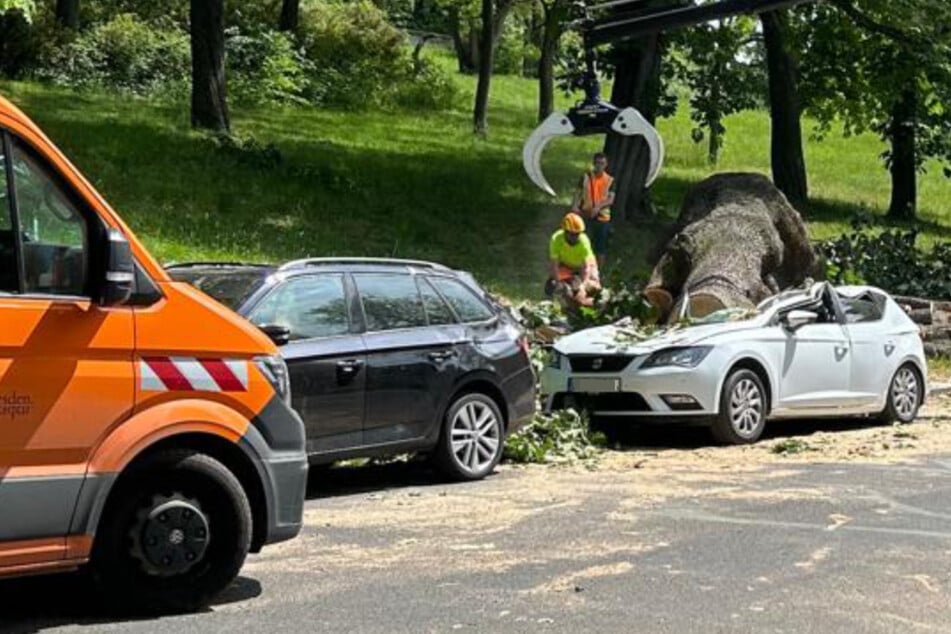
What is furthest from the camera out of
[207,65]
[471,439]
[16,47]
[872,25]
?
[16,47]

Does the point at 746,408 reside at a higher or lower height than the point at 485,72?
lower

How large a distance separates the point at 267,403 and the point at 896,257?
18551mm

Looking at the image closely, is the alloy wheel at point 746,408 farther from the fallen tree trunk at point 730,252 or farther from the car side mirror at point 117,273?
the car side mirror at point 117,273

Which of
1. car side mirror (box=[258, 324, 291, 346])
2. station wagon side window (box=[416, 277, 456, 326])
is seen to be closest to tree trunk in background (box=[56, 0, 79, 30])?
station wagon side window (box=[416, 277, 456, 326])

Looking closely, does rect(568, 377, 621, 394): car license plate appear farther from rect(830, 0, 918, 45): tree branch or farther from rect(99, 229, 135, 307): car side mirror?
rect(830, 0, 918, 45): tree branch

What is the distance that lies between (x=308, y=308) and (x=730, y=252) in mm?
8420

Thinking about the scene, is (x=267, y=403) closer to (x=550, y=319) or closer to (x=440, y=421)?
(x=440, y=421)

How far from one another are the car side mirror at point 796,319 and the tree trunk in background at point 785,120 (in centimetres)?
1611

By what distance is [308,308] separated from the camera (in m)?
10.4

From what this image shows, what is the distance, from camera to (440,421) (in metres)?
11.1

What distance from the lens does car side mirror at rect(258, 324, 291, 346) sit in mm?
9711

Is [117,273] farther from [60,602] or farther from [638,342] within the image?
[638,342]

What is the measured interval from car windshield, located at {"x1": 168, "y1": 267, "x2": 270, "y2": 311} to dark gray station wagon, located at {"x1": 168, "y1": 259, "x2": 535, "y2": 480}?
1cm

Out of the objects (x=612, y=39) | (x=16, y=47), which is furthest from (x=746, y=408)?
(x=16, y=47)
